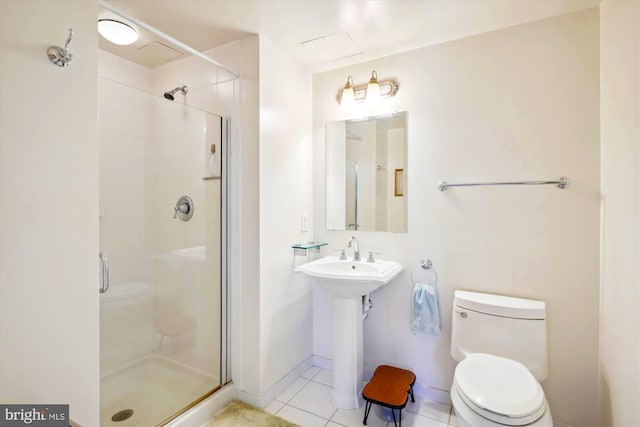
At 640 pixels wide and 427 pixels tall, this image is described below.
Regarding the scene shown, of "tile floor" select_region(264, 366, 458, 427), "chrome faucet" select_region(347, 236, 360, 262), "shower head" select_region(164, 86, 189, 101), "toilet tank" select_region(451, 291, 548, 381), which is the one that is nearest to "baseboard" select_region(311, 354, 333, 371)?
"tile floor" select_region(264, 366, 458, 427)

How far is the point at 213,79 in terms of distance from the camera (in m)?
2.07

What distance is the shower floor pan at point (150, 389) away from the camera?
1571 millimetres

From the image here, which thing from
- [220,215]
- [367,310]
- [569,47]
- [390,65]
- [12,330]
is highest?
[390,65]

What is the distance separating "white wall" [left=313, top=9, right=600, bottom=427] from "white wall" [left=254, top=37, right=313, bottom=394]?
20.3 inches

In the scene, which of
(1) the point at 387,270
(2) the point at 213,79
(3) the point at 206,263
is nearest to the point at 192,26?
(2) the point at 213,79

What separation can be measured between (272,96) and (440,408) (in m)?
2.29

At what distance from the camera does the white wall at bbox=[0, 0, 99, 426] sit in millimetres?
993

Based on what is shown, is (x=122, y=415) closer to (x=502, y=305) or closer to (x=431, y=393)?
(x=431, y=393)

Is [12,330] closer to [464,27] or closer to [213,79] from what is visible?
[213,79]

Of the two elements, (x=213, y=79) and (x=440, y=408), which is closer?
(x=440, y=408)

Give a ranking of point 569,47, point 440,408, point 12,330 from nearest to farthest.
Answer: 1. point 12,330
2. point 569,47
3. point 440,408

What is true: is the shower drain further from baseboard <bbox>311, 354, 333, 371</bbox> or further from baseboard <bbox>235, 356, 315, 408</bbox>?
baseboard <bbox>311, 354, 333, 371</bbox>

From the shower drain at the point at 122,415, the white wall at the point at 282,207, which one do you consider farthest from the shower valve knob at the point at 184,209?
the shower drain at the point at 122,415

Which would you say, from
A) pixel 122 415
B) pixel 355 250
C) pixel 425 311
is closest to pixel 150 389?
pixel 122 415
